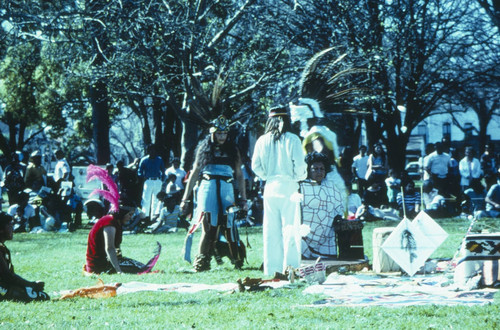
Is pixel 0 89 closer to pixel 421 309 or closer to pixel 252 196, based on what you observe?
pixel 252 196

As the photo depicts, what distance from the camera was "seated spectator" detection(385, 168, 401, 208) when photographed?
1585cm

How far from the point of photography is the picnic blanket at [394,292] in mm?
5719

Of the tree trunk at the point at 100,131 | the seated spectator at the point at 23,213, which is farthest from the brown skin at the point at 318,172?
the tree trunk at the point at 100,131

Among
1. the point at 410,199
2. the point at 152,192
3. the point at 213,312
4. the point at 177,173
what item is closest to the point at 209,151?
the point at 213,312

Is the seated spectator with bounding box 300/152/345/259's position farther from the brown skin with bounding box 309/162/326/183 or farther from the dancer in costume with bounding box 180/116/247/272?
the dancer in costume with bounding box 180/116/247/272

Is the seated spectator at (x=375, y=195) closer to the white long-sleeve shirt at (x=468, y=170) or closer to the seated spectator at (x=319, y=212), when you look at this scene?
the white long-sleeve shirt at (x=468, y=170)

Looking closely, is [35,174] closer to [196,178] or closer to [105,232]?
[196,178]

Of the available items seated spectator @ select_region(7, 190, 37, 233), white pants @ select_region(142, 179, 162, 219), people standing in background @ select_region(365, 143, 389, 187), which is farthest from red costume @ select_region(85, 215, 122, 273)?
people standing in background @ select_region(365, 143, 389, 187)

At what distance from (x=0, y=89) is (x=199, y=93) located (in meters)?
25.8

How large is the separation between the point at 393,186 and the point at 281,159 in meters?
8.77

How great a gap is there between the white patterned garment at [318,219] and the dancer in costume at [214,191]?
0.73 m

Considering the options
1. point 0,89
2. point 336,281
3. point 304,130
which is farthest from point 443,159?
point 0,89

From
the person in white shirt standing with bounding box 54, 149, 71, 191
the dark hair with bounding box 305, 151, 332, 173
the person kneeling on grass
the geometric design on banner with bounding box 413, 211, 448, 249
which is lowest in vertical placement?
the person kneeling on grass

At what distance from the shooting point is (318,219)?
27.2ft
